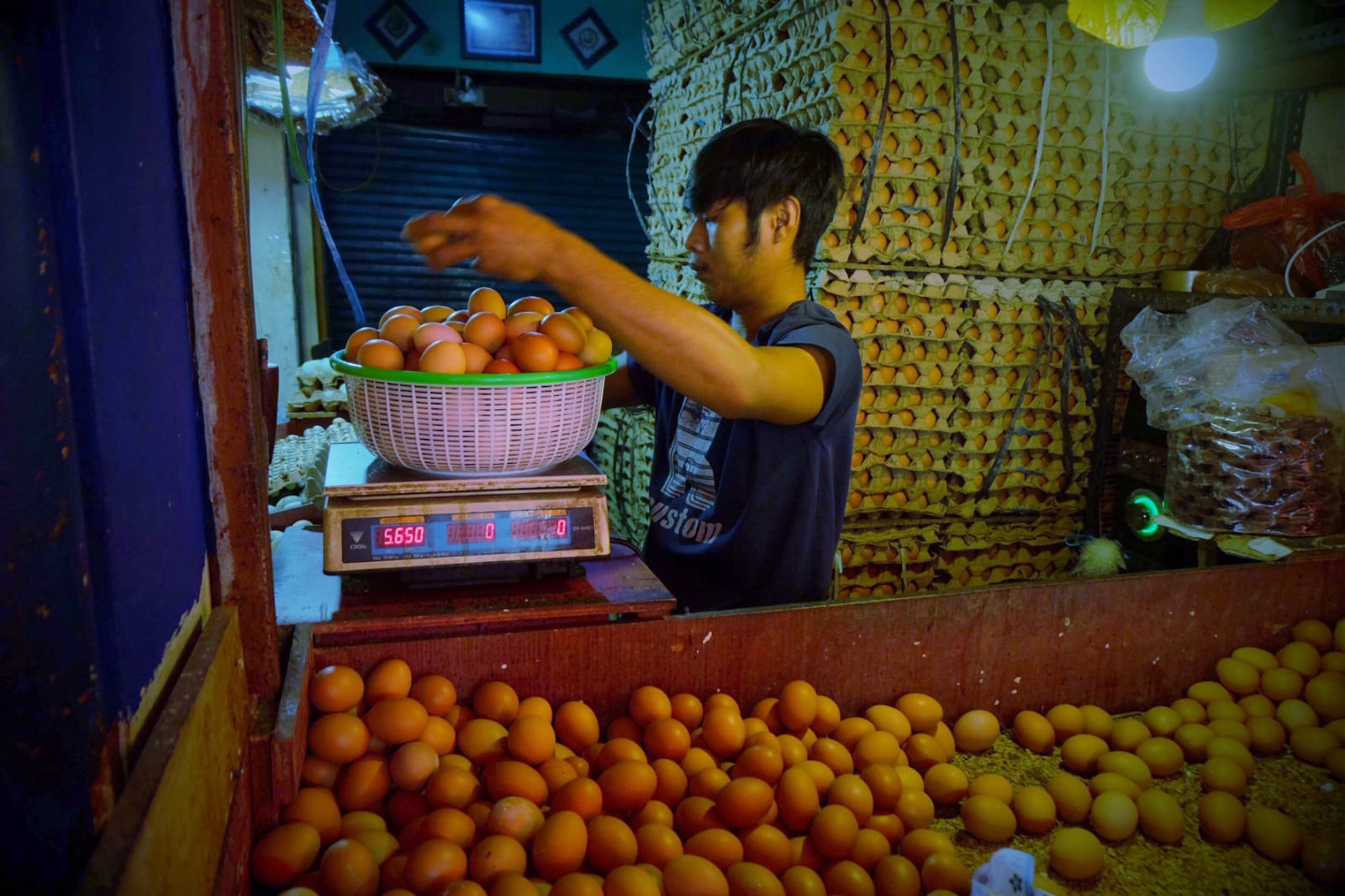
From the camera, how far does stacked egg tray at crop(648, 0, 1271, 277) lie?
131 inches

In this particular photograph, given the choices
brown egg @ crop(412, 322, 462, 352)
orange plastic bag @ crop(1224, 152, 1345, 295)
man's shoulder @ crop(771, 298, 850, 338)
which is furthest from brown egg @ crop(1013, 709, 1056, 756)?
orange plastic bag @ crop(1224, 152, 1345, 295)

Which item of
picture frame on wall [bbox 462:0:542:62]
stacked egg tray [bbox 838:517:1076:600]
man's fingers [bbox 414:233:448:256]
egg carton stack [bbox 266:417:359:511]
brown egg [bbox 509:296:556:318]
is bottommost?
stacked egg tray [bbox 838:517:1076:600]

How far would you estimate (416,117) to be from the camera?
743 centimetres

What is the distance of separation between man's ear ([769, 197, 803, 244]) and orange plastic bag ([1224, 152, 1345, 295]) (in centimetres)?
256

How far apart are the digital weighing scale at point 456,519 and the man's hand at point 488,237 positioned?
1.40ft

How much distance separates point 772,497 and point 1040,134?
2458 millimetres

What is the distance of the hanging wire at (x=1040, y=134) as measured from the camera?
3516 mm

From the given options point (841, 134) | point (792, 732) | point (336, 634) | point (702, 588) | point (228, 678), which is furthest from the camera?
point (841, 134)

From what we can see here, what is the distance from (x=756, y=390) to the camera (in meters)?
1.83

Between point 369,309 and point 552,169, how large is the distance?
2.17 meters

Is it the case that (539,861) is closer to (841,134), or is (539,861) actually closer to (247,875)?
(247,875)

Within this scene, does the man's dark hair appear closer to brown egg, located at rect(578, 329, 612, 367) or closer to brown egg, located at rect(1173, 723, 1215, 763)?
brown egg, located at rect(578, 329, 612, 367)

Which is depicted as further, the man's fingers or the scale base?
the scale base

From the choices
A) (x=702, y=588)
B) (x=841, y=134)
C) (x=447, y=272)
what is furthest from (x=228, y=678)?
(x=447, y=272)
